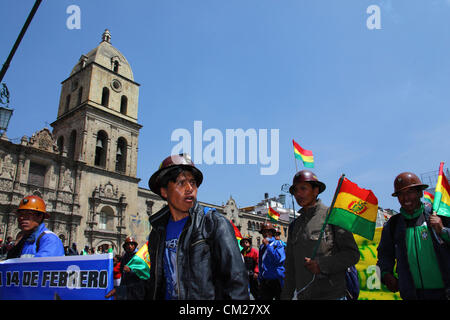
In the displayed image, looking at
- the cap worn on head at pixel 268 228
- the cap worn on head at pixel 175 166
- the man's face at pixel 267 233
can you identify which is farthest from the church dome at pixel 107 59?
the cap worn on head at pixel 175 166

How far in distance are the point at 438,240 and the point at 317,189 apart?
4.08ft

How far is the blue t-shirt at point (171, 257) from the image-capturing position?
2.31 metres

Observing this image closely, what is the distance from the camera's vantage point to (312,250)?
3.27m

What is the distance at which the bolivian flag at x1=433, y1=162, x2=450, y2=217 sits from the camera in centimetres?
330

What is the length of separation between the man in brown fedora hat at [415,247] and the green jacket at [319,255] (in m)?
0.60

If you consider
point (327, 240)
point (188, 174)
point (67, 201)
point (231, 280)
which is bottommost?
point (231, 280)

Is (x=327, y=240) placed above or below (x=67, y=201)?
A: below

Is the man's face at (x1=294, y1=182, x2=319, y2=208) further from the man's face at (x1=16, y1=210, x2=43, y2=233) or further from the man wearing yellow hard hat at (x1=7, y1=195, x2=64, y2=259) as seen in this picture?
the man's face at (x1=16, y1=210, x2=43, y2=233)

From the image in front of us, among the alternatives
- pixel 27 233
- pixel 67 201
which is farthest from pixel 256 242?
pixel 27 233

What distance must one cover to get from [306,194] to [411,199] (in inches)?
42.4

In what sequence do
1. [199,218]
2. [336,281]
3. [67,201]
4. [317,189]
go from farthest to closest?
[67,201] < [317,189] < [336,281] < [199,218]

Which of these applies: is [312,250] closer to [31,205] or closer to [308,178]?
[308,178]

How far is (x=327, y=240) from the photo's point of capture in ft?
10.7
